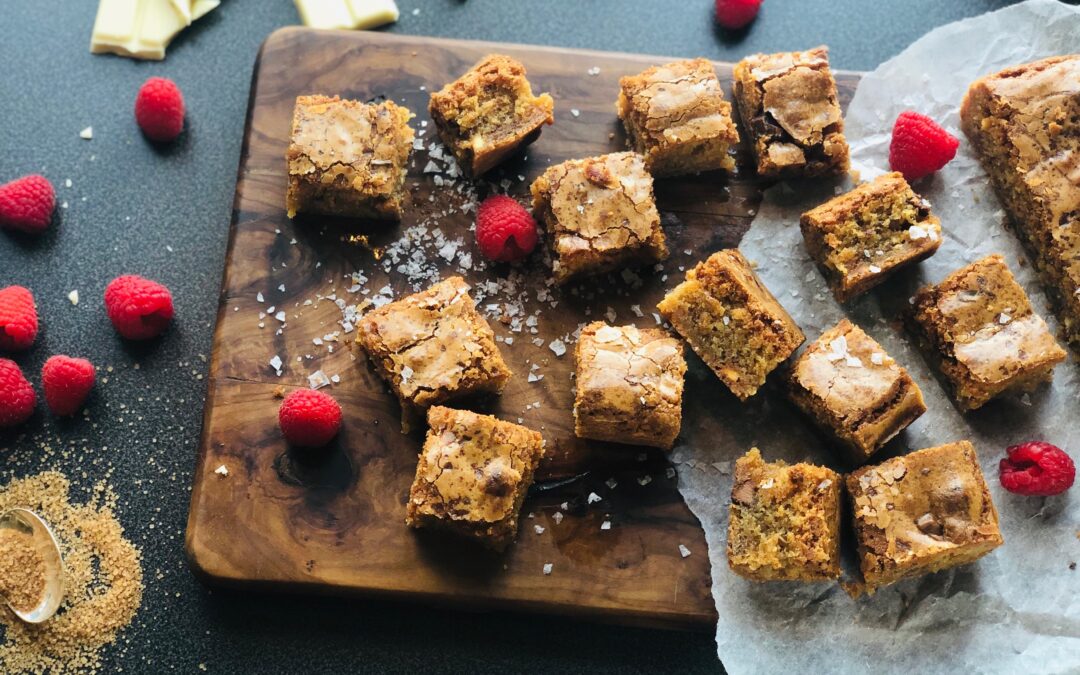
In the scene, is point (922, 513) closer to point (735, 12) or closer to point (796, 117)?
point (796, 117)

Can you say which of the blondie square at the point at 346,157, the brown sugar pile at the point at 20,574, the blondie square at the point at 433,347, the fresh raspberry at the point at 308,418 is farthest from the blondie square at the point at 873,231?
the brown sugar pile at the point at 20,574

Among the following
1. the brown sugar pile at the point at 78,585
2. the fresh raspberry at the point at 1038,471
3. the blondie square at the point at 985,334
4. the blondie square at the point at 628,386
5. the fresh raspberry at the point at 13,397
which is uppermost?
the blondie square at the point at 985,334

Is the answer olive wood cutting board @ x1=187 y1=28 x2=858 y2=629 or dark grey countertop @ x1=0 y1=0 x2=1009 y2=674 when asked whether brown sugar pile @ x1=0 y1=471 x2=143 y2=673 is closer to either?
dark grey countertop @ x1=0 y1=0 x2=1009 y2=674

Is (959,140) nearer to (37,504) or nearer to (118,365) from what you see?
(118,365)

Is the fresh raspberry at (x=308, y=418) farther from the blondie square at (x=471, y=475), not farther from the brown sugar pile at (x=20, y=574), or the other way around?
the brown sugar pile at (x=20, y=574)

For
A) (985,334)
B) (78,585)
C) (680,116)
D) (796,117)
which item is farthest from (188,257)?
(985,334)

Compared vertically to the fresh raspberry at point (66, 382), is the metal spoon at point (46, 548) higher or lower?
lower

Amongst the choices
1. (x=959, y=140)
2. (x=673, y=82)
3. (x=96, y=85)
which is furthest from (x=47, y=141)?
(x=959, y=140)
